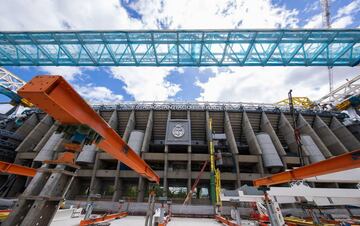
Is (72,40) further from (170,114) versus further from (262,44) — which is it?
(262,44)

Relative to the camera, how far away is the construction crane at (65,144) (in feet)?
5.79

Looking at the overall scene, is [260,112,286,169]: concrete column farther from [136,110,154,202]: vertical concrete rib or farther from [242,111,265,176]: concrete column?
[136,110,154,202]: vertical concrete rib

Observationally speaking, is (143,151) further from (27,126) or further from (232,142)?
(27,126)

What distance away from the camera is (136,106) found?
993 inches

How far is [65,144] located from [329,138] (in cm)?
3030

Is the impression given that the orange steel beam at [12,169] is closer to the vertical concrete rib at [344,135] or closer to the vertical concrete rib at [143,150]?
the vertical concrete rib at [143,150]

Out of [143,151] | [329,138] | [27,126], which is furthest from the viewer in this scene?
[27,126]

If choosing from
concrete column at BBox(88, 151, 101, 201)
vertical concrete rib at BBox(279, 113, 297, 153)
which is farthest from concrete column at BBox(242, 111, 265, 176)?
concrete column at BBox(88, 151, 101, 201)

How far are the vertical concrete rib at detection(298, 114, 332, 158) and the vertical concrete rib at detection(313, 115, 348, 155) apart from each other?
6.30 ft

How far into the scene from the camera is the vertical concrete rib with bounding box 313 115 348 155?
69.2ft

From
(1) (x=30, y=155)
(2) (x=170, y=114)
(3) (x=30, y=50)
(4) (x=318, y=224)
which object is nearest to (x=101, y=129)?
(4) (x=318, y=224)

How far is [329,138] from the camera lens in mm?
22422

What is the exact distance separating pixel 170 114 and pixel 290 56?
15563mm

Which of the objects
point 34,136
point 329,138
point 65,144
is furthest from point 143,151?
point 329,138
